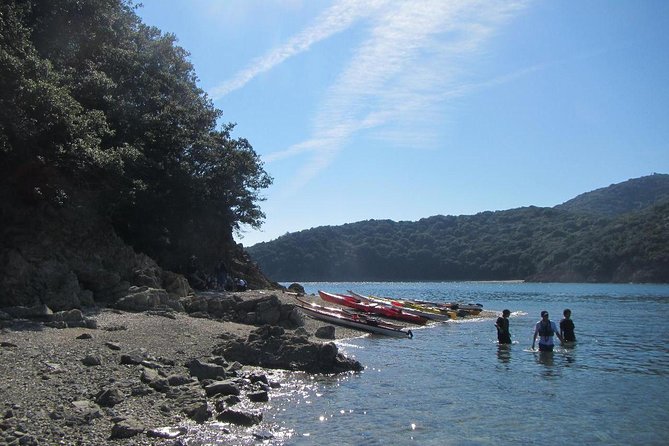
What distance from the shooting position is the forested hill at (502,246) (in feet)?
355

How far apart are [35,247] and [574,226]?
141 m

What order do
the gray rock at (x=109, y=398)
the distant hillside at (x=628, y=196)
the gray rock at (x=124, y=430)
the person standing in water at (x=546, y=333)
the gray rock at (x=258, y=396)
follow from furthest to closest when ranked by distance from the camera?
the distant hillside at (x=628, y=196)
the person standing in water at (x=546, y=333)
the gray rock at (x=258, y=396)
the gray rock at (x=109, y=398)
the gray rock at (x=124, y=430)

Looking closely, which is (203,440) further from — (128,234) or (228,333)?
(128,234)

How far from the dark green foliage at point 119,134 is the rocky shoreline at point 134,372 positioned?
5340mm

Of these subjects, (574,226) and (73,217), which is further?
(574,226)

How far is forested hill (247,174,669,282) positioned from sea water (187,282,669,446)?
323ft

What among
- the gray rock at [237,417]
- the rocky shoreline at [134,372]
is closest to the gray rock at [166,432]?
the rocky shoreline at [134,372]

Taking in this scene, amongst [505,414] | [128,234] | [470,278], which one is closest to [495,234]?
[470,278]

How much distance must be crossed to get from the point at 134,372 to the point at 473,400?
7.47 meters

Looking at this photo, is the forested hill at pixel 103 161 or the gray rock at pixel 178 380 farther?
the forested hill at pixel 103 161

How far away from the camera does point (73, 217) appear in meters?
19.9

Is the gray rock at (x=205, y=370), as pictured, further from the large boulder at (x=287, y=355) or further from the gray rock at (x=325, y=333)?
the gray rock at (x=325, y=333)

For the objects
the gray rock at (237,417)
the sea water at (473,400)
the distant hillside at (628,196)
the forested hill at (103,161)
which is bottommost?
the sea water at (473,400)

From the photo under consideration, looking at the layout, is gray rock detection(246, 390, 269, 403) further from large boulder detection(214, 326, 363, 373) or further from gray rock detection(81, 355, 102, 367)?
gray rock detection(81, 355, 102, 367)
